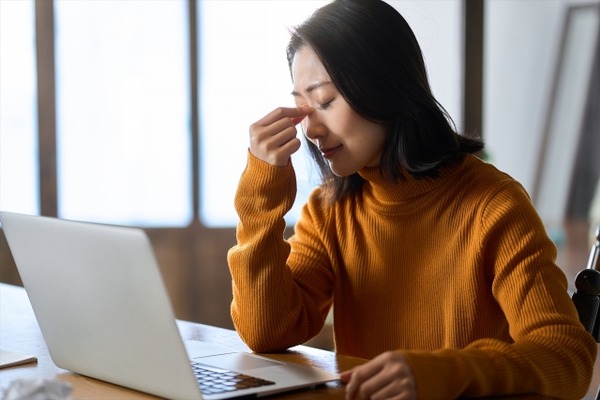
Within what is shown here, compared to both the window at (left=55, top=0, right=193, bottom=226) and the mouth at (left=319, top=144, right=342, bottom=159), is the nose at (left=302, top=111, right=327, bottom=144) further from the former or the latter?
the window at (left=55, top=0, right=193, bottom=226)

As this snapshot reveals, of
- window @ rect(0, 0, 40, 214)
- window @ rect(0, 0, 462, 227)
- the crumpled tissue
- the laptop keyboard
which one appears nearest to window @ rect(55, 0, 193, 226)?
window @ rect(0, 0, 462, 227)

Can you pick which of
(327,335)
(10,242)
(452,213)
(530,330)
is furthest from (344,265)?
(327,335)

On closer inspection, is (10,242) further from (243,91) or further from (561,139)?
(561,139)

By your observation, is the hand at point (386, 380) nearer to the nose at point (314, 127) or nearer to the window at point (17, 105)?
the nose at point (314, 127)

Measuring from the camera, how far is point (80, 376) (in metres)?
1.16

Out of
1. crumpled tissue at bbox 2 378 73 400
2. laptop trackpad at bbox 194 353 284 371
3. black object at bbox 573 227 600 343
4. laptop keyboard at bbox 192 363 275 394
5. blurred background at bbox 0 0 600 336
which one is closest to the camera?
crumpled tissue at bbox 2 378 73 400

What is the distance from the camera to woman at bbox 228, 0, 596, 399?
1359 millimetres

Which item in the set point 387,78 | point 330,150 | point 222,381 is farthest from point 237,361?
point 387,78

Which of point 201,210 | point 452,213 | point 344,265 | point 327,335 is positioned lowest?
point 327,335

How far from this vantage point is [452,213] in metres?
1.40

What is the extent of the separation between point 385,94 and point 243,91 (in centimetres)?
300

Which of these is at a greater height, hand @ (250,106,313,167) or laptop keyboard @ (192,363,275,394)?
hand @ (250,106,313,167)

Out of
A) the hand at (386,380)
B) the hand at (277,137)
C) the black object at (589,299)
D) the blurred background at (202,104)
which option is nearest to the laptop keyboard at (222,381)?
the hand at (386,380)

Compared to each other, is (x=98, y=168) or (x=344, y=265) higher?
(x=344, y=265)
